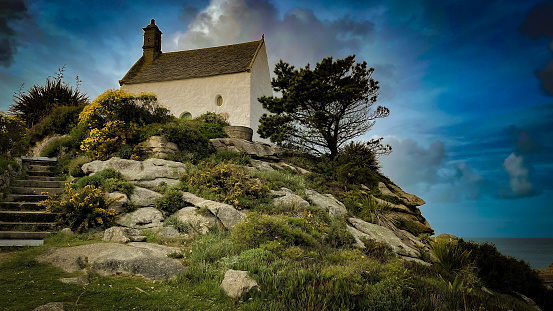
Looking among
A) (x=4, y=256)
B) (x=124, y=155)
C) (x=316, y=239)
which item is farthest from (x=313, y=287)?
(x=124, y=155)

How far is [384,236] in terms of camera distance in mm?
9898

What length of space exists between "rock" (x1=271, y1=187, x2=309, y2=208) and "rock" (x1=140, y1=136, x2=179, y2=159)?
189 inches

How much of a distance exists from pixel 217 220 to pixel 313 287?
13.6 ft

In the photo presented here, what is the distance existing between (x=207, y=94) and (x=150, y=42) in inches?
373

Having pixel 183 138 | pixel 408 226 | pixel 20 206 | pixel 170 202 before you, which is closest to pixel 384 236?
pixel 408 226

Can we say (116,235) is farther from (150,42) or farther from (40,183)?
(150,42)

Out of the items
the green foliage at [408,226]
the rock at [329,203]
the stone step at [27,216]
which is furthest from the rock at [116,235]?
the green foliage at [408,226]

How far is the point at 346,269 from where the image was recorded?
5.08 metres

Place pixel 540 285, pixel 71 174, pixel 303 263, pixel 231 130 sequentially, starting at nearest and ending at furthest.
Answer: pixel 303 263 → pixel 540 285 → pixel 71 174 → pixel 231 130

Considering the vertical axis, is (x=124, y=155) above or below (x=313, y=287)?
above

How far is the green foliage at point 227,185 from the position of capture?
30.6ft

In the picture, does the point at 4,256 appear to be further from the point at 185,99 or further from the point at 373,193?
the point at 185,99

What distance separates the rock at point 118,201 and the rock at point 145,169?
3.49 feet

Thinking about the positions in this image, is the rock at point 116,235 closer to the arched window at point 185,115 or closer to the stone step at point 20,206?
the stone step at point 20,206
